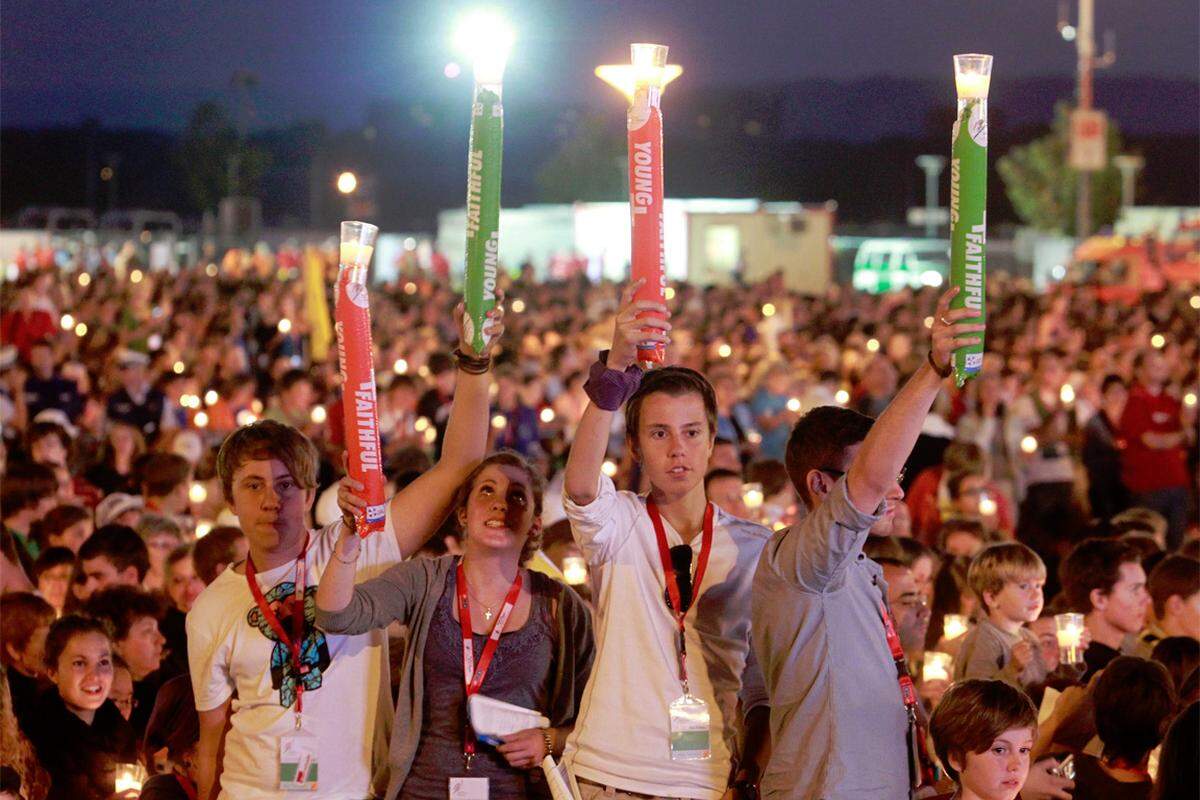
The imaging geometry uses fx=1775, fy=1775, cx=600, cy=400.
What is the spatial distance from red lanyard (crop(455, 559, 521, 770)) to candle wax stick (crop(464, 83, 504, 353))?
2.61ft

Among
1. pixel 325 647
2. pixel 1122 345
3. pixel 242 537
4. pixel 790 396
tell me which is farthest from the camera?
pixel 1122 345

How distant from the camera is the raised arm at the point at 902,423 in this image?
12.2 ft

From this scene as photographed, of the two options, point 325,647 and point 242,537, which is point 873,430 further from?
point 242,537

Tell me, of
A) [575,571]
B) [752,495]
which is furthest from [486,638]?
[752,495]

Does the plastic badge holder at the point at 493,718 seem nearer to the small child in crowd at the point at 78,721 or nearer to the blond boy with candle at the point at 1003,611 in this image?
the small child in crowd at the point at 78,721

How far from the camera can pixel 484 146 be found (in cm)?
423

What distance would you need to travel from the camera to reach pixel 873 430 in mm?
3834

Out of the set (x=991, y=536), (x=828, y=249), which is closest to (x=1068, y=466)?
(x=991, y=536)

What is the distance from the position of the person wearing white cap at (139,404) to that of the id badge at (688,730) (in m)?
8.65

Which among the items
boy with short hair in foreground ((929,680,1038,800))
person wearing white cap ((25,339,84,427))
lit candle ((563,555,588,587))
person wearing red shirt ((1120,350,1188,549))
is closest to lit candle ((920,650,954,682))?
lit candle ((563,555,588,587))

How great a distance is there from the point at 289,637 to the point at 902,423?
5.82 ft

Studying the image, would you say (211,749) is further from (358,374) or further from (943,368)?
(943,368)

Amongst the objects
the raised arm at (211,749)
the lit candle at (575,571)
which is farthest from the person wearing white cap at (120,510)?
the raised arm at (211,749)

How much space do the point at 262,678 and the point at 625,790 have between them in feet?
3.35
